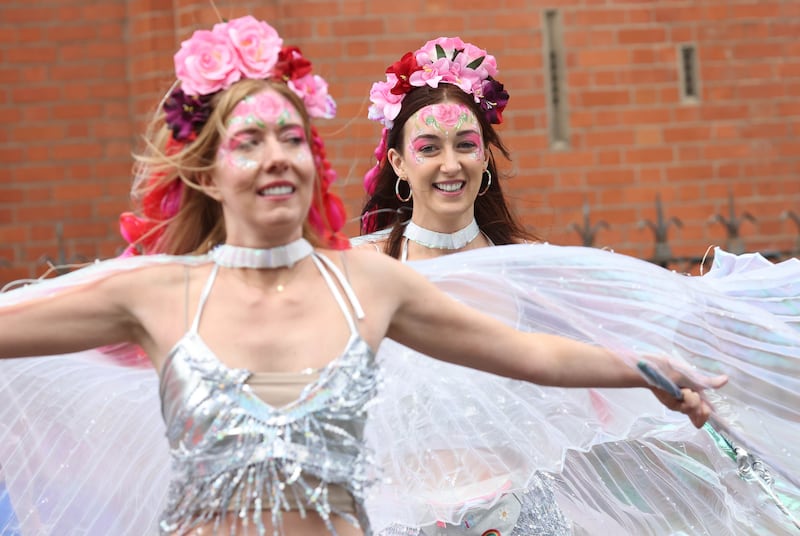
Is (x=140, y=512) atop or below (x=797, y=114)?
below

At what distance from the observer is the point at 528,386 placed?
5020 millimetres

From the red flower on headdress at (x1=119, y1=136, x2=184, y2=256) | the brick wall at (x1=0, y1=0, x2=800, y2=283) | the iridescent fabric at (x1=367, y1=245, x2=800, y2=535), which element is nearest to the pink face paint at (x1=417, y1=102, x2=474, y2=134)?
the iridescent fabric at (x1=367, y1=245, x2=800, y2=535)

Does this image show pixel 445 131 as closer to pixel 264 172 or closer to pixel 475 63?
pixel 475 63

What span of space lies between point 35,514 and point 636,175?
597 centimetres

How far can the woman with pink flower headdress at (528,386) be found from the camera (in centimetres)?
454

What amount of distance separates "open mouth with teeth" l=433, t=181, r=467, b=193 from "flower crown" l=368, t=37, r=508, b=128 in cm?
39

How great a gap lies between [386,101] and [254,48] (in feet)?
7.98

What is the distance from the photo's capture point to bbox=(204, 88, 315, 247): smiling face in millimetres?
3576

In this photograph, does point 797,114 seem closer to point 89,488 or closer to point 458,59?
point 458,59

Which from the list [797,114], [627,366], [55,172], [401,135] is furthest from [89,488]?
[797,114]

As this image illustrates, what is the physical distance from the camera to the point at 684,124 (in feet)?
32.8

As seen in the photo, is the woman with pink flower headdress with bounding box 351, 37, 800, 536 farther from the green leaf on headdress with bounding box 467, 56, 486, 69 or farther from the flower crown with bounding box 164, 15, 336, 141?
the flower crown with bounding box 164, 15, 336, 141

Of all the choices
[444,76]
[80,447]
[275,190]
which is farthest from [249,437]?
[444,76]

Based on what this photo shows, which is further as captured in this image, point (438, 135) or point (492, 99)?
point (492, 99)
